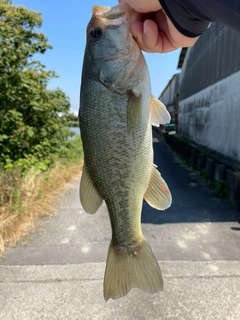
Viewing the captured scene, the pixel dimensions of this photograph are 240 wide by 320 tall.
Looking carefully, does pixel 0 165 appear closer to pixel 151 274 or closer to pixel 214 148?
pixel 151 274

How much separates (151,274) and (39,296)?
228 cm

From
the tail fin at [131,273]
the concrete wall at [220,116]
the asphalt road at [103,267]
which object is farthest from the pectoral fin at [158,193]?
the concrete wall at [220,116]

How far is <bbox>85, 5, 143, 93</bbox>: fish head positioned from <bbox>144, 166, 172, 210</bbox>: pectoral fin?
0.55m

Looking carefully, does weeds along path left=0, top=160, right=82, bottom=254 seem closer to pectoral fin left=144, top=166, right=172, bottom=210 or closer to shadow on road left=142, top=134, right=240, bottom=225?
shadow on road left=142, top=134, right=240, bottom=225

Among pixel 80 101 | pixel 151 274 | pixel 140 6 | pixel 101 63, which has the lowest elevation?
pixel 151 274

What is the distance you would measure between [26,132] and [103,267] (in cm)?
441

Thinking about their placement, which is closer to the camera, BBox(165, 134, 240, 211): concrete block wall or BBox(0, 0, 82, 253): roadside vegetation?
BBox(0, 0, 82, 253): roadside vegetation

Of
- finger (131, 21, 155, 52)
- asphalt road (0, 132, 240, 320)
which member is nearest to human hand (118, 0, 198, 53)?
finger (131, 21, 155, 52)

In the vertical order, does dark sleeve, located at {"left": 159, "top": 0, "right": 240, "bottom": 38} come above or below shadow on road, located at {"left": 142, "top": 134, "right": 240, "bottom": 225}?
above

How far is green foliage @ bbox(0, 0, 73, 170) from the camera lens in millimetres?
6555

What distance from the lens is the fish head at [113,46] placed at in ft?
5.39

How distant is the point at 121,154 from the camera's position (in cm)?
171

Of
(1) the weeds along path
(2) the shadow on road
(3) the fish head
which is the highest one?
(3) the fish head

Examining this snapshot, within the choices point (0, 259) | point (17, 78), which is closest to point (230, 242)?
point (0, 259)
